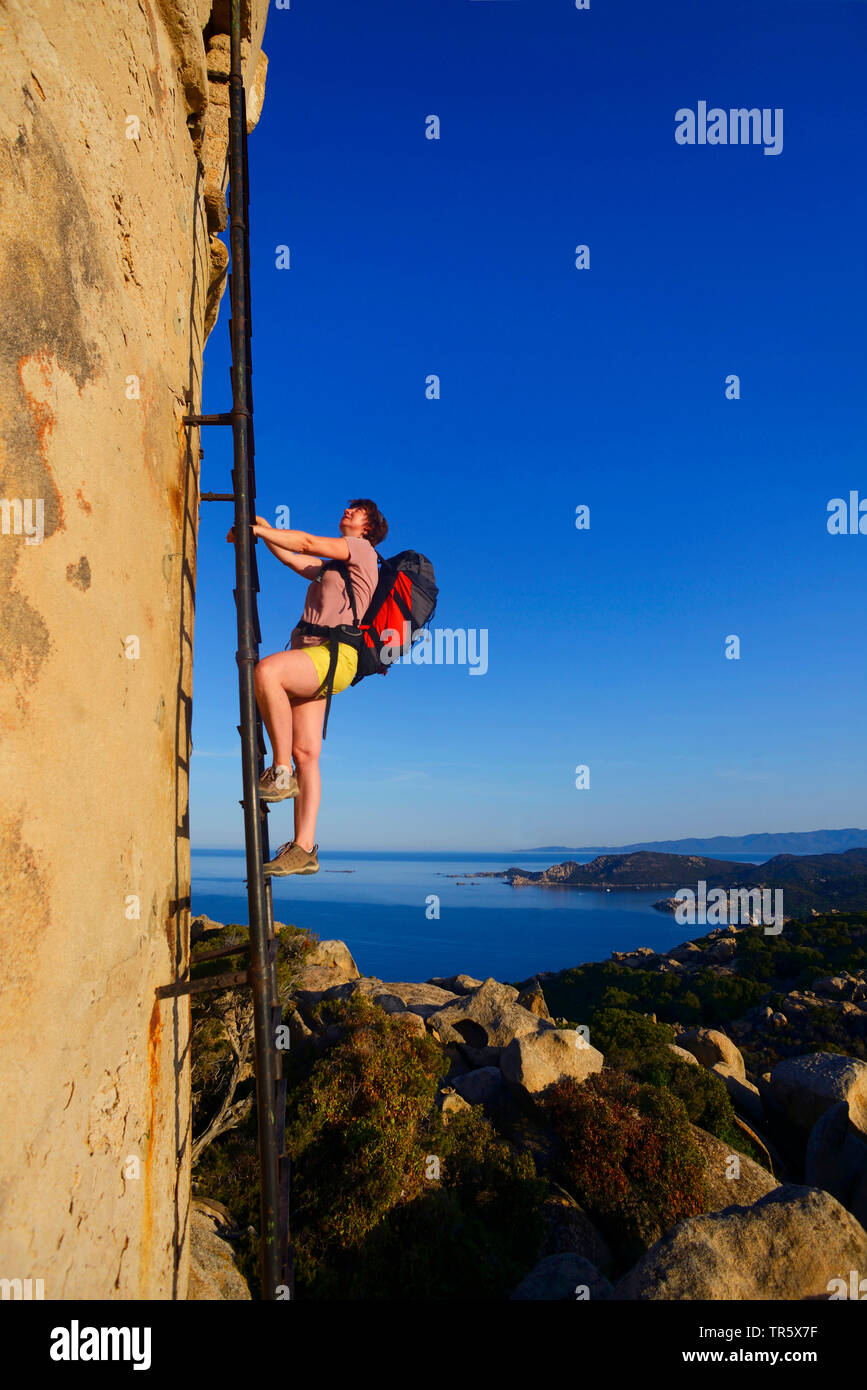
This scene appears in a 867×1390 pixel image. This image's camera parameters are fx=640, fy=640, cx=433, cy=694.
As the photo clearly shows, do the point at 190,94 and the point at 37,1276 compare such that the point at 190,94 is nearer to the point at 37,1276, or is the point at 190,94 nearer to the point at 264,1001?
the point at 264,1001

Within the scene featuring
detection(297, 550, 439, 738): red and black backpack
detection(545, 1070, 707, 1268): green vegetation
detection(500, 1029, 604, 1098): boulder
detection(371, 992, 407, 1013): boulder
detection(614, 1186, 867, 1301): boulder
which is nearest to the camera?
detection(297, 550, 439, 738): red and black backpack

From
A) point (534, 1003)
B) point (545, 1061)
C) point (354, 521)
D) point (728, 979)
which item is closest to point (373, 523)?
point (354, 521)

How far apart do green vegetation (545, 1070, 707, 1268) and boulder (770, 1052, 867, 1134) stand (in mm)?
3674

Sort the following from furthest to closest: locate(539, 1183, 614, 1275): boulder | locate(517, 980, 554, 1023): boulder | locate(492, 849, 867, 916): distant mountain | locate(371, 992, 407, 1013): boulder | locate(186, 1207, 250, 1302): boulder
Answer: locate(492, 849, 867, 916): distant mountain < locate(517, 980, 554, 1023): boulder < locate(371, 992, 407, 1013): boulder < locate(539, 1183, 614, 1275): boulder < locate(186, 1207, 250, 1302): boulder

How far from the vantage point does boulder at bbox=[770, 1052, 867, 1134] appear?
1268 centimetres

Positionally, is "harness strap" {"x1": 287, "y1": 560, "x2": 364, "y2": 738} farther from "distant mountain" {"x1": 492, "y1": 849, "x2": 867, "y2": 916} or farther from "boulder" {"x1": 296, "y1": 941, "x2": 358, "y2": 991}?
"distant mountain" {"x1": 492, "y1": 849, "x2": 867, "y2": 916}

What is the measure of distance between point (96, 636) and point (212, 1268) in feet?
22.0

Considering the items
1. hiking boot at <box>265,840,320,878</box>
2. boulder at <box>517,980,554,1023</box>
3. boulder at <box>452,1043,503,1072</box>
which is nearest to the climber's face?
hiking boot at <box>265,840,320,878</box>

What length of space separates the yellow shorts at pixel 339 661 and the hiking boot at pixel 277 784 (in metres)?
0.40

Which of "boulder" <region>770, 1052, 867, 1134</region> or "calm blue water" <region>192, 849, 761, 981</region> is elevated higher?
"boulder" <region>770, 1052, 867, 1134</region>

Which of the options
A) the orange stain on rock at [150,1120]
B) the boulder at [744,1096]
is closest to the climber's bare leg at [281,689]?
the orange stain on rock at [150,1120]

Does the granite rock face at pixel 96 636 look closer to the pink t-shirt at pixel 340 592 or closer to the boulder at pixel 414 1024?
the pink t-shirt at pixel 340 592

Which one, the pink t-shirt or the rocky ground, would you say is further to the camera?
the rocky ground
